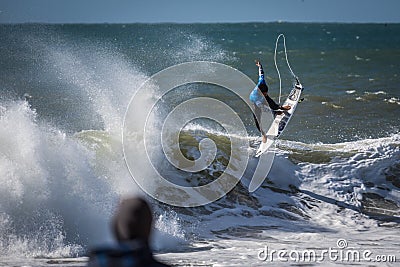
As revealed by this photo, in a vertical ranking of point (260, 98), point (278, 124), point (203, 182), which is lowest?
point (203, 182)

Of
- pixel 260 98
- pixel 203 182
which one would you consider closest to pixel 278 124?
pixel 260 98

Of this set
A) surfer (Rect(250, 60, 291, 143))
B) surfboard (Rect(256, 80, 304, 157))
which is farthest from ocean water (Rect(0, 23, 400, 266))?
surfer (Rect(250, 60, 291, 143))

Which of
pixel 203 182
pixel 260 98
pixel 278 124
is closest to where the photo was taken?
pixel 260 98

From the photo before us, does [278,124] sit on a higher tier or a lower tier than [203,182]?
higher

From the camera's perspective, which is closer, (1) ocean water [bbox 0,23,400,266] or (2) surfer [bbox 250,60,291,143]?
(1) ocean water [bbox 0,23,400,266]

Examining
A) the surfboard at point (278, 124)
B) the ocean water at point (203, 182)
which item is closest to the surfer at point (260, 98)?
the surfboard at point (278, 124)

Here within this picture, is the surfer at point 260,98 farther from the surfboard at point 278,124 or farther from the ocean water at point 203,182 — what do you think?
the ocean water at point 203,182

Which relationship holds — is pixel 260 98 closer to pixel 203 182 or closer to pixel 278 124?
pixel 278 124

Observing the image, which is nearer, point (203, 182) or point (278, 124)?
point (203, 182)

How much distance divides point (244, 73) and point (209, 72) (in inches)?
221

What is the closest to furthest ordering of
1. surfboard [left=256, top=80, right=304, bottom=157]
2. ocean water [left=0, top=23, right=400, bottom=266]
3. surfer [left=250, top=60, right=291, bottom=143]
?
ocean water [left=0, top=23, right=400, bottom=266] < surfer [left=250, top=60, right=291, bottom=143] < surfboard [left=256, top=80, right=304, bottom=157]

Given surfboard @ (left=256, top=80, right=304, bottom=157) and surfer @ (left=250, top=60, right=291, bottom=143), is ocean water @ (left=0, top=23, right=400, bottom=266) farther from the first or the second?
surfer @ (left=250, top=60, right=291, bottom=143)

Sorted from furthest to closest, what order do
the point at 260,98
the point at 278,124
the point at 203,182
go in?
the point at 278,124
the point at 203,182
the point at 260,98

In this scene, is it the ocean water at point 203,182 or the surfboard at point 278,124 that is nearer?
the ocean water at point 203,182
